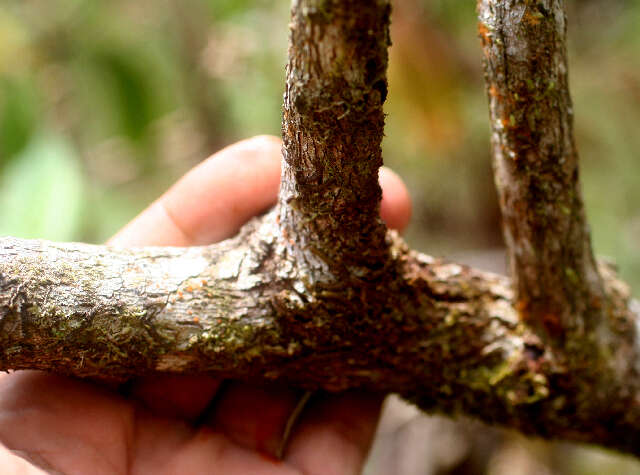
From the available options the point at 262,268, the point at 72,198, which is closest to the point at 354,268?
the point at 262,268

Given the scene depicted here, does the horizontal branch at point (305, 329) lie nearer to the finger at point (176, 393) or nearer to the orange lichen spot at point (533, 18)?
the finger at point (176, 393)

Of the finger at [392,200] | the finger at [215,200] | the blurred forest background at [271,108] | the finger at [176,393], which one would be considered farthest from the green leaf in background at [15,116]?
the finger at [392,200]

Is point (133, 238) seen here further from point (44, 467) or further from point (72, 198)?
point (72, 198)

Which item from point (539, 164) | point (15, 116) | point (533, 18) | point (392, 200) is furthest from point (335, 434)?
point (15, 116)

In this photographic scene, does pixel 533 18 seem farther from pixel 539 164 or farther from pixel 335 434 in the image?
pixel 335 434

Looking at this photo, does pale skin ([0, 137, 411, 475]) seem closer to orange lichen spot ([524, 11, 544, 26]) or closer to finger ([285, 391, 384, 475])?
finger ([285, 391, 384, 475])
